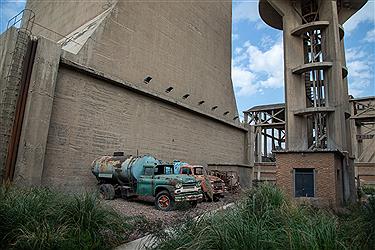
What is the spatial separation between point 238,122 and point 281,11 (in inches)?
422

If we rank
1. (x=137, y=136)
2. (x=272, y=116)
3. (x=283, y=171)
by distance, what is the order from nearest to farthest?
(x=283, y=171) → (x=137, y=136) → (x=272, y=116)

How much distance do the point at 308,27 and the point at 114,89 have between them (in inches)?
690

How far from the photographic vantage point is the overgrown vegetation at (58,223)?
5109 mm

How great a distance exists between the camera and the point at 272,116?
3500cm

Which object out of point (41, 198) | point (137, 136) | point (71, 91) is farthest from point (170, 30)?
point (41, 198)

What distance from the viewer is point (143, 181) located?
12.4 metres

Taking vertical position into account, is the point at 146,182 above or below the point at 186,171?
below

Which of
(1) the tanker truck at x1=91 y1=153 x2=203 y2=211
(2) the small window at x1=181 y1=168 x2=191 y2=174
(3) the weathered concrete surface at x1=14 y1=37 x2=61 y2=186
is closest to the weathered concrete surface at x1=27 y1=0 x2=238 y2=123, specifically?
Result: (3) the weathered concrete surface at x1=14 y1=37 x2=61 y2=186

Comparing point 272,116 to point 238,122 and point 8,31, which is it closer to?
point 238,122

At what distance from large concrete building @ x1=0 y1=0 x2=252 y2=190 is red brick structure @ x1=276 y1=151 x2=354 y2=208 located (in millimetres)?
6053

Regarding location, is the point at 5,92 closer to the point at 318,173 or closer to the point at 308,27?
the point at 318,173

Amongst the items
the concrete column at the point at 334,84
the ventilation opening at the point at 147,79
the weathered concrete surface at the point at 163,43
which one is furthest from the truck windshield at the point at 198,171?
the concrete column at the point at 334,84

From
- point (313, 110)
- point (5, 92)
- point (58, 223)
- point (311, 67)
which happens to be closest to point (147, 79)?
point (5, 92)

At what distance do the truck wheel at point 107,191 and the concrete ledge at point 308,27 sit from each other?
20.2m
